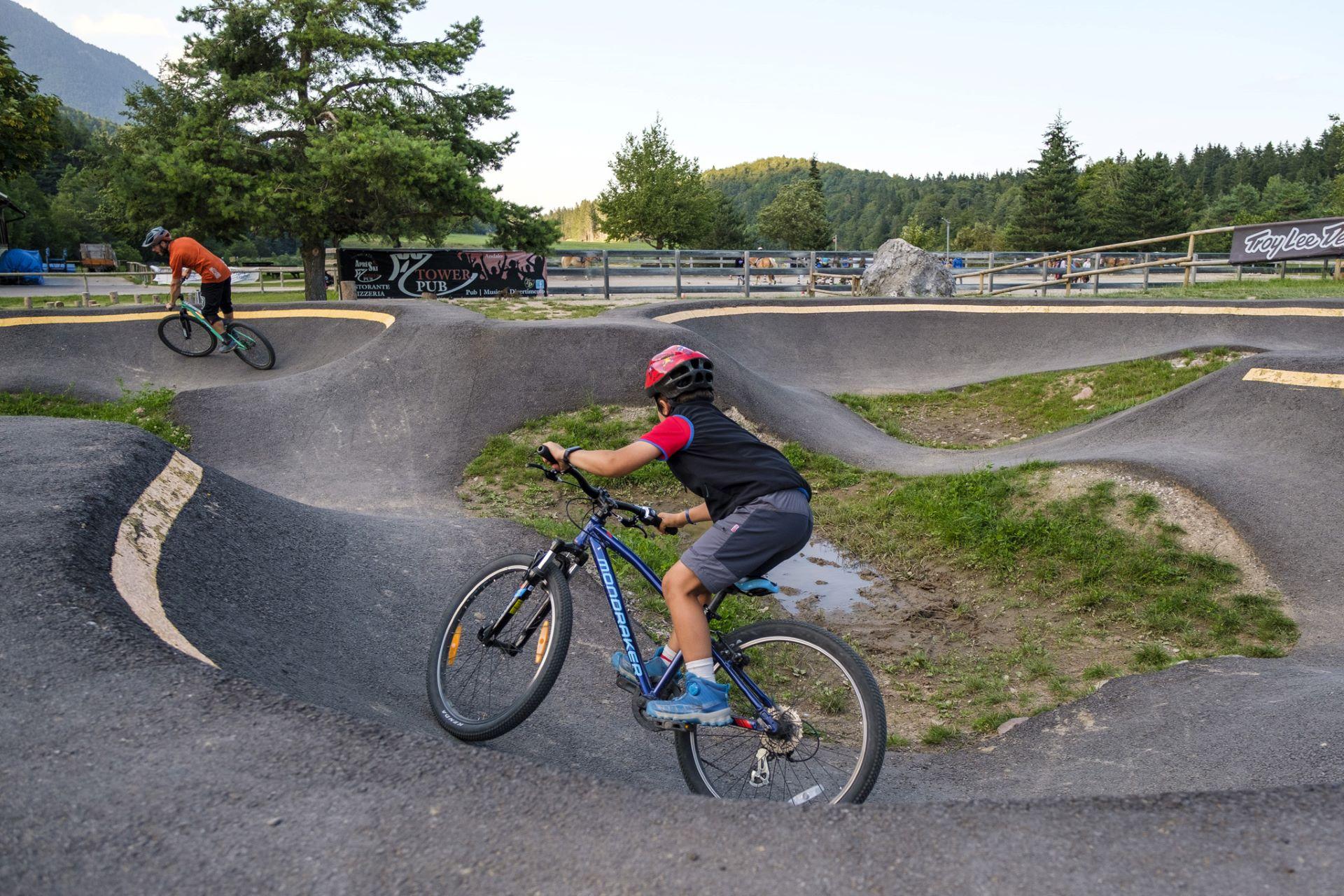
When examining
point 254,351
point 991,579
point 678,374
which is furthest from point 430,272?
point 678,374

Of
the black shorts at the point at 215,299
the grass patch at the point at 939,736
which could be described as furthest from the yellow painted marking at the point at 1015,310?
the grass patch at the point at 939,736

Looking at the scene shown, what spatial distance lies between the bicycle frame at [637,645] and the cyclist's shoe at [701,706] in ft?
0.34

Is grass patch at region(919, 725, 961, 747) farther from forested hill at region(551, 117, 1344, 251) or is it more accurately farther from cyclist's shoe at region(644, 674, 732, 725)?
forested hill at region(551, 117, 1344, 251)

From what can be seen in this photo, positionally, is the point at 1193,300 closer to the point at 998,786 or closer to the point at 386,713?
the point at 998,786

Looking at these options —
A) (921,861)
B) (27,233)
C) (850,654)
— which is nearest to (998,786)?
(850,654)

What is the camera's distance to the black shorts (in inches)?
589

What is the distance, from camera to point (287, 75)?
2742 centimetres

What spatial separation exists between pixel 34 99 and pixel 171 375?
67.4 feet

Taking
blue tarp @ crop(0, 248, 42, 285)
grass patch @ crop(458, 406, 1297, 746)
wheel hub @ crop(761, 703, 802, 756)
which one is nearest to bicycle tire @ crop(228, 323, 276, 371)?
grass patch @ crop(458, 406, 1297, 746)

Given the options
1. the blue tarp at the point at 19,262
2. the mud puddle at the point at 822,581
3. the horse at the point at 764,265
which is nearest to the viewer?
the mud puddle at the point at 822,581

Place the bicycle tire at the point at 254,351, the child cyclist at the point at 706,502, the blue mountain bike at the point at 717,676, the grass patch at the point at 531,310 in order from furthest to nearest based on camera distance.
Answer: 1. the grass patch at the point at 531,310
2. the bicycle tire at the point at 254,351
3. the child cyclist at the point at 706,502
4. the blue mountain bike at the point at 717,676

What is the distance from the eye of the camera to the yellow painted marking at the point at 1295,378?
33.2 feet

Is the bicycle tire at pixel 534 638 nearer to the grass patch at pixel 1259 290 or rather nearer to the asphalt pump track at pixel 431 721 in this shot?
the asphalt pump track at pixel 431 721

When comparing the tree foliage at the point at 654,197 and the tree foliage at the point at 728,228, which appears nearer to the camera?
the tree foliage at the point at 654,197
